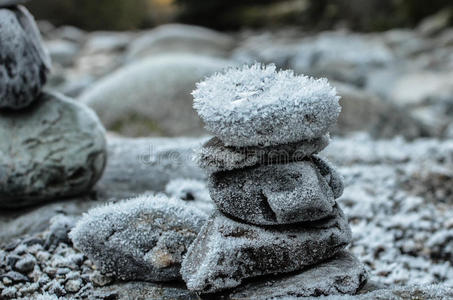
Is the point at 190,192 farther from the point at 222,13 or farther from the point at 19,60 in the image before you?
the point at 222,13

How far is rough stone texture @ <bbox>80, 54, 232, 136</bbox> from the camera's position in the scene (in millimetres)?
8062

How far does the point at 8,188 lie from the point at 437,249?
10.8ft

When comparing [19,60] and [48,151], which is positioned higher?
[19,60]

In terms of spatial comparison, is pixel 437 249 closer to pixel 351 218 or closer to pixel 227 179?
pixel 351 218

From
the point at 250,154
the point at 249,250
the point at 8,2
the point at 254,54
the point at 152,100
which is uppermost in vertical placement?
the point at 8,2

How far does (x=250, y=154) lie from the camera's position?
8.41 ft

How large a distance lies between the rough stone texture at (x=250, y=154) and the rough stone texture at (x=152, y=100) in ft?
17.4

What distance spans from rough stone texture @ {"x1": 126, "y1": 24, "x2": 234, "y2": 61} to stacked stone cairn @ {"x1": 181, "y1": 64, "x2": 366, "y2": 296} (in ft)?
41.4

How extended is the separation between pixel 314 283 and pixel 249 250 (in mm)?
354

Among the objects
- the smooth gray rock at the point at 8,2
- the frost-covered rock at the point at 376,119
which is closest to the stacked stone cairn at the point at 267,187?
the smooth gray rock at the point at 8,2

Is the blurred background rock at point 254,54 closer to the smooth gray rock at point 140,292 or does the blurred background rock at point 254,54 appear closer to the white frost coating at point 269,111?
the smooth gray rock at point 140,292

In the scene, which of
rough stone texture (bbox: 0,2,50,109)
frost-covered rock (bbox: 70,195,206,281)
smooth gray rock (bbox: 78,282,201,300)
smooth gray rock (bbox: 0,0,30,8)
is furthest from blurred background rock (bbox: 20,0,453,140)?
smooth gray rock (bbox: 78,282,201,300)

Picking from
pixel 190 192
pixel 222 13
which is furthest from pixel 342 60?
pixel 222 13

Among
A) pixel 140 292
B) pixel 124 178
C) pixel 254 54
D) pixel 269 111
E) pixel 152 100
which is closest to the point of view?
pixel 269 111
